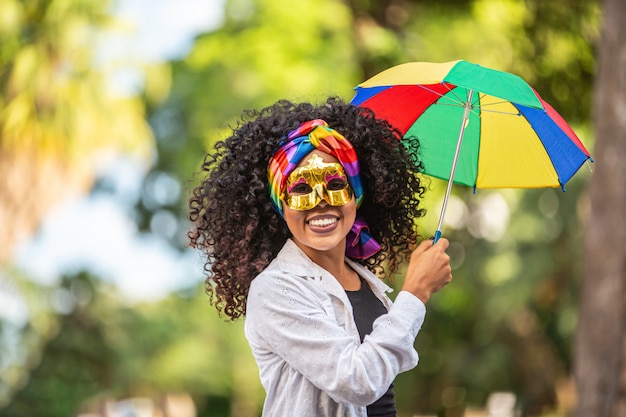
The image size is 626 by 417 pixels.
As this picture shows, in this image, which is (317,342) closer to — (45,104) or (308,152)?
(308,152)

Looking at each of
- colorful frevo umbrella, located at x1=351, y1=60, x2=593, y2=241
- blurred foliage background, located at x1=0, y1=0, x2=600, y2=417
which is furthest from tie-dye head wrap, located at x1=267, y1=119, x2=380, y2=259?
blurred foliage background, located at x1=0, y1=0, x2=600, y2=417

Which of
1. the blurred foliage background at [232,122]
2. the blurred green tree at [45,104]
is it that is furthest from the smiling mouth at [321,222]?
the blurred green tree at [45,104]

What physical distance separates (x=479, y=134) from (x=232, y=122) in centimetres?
707

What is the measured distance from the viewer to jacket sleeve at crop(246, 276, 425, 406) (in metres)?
2.45

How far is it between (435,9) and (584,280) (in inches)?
215

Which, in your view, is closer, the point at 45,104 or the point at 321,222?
the point at 321,222

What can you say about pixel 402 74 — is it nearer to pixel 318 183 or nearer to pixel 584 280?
pixel 318 183

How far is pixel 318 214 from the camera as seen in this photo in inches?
105

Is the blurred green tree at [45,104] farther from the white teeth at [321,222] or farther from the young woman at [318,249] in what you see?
the white teeth at [321,222]

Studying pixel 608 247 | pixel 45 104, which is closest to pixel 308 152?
pixel 608 247

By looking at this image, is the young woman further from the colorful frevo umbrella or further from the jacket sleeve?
the colorful frevo umbrella

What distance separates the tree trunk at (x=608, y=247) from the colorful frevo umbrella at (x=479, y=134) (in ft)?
15.5

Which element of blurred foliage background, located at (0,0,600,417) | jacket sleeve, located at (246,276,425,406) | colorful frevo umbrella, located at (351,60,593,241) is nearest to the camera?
jacket sleeve, located at (246,276,425,406)

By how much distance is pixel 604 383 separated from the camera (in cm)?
769
